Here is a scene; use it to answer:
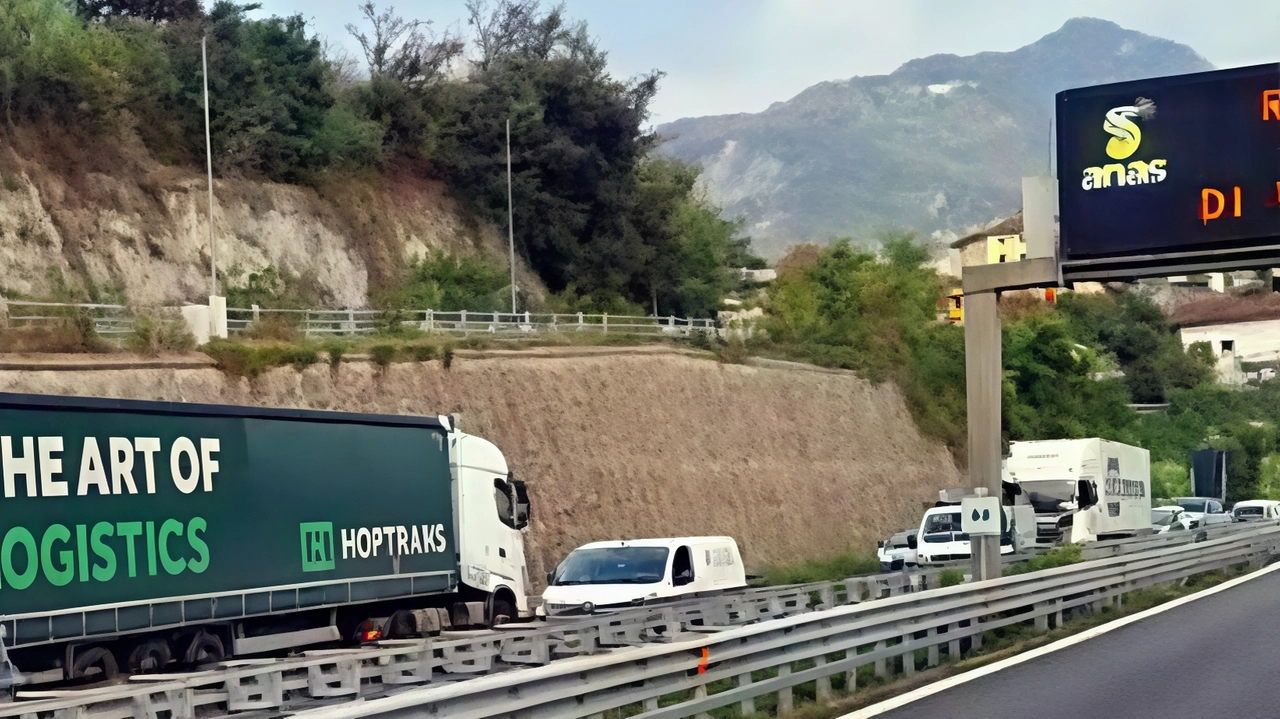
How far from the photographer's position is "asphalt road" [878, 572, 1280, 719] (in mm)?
12430

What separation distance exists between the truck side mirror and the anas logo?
1729cm

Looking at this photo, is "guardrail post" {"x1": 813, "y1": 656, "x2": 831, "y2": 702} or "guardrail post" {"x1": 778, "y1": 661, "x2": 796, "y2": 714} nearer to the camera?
"guardrail post" {"x1": 778, "y1": 661, "x2": 796, "y2": 714}

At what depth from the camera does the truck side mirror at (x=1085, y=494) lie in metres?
37.7

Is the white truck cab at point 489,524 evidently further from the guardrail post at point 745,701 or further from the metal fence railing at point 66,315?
the metal fence railing at point 66,315

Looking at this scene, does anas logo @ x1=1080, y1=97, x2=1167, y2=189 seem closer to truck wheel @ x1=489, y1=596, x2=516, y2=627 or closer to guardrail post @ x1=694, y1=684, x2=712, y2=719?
truck wheel @ x1=489, y1=596, x2=516, y2=627

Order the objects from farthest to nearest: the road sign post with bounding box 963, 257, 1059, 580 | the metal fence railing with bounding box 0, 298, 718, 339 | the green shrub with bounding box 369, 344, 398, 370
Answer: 1. the green shrub with bounding box 369, 344, 398, 370
2. the metal fence railing with bounding box 0, 298, 718, 339
3. the road sign post with bounding box 963, 257, 1059, 580

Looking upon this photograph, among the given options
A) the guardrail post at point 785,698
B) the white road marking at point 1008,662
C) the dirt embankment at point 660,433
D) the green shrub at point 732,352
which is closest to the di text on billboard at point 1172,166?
the white road marking at point 1008,662

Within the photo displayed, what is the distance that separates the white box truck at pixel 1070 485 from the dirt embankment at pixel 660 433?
13.9 meters

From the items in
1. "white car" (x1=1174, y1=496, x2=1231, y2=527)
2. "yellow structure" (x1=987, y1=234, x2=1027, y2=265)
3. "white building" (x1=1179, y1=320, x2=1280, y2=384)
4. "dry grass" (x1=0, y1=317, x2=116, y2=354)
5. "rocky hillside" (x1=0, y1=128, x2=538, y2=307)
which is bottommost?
"white car" (x1=1174, y1=496, x2=1231, y2=527)

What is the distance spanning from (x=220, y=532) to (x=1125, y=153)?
13566mm

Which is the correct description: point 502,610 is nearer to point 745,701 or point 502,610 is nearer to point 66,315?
point 745,701

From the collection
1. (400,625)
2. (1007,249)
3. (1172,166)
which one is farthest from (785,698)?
(1172,166)

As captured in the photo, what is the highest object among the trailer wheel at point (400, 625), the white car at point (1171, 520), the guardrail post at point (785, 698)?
the guardrail post at point (785, 698)

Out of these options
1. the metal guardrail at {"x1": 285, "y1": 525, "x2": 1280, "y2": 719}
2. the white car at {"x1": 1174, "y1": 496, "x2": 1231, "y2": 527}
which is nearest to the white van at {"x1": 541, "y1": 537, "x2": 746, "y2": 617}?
the metal guardrail at {"x1": 285, "y1": 525, "x2": 1280, "y2": 719}
